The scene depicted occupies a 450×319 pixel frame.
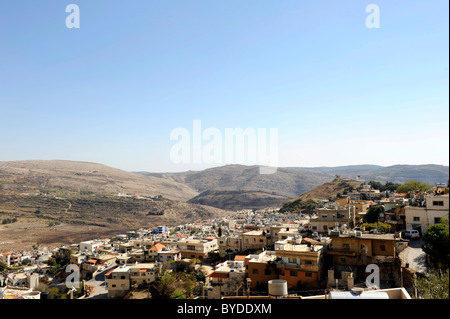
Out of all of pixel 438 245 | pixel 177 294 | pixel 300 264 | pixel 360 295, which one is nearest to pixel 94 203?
pixel 177 294

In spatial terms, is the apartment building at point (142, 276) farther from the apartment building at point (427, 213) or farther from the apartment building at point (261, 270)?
the apartment building at point (427, 213)

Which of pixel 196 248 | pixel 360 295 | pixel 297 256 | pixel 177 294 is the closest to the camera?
pixel 360 295

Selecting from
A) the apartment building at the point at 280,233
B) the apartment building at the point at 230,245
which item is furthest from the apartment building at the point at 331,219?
the apartment building at the point at 230,245

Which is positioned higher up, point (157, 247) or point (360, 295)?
point (360, 295)

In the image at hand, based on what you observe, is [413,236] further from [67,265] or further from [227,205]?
[227,205]

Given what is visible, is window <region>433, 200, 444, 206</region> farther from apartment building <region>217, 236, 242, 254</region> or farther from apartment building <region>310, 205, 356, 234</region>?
apartment building <region>217, 236, 242, 254</region>

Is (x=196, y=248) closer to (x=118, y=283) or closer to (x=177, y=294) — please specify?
(x=118, y=283)
